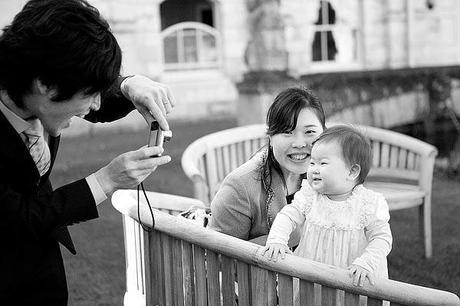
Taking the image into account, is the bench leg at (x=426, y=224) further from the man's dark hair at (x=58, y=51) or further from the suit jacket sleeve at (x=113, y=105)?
the man's dark hair at (x=58, y=51)

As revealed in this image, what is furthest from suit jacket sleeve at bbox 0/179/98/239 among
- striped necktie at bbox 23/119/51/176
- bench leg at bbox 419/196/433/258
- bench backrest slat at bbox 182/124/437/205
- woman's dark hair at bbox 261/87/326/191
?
bench leg at bbox 419/196/433/258

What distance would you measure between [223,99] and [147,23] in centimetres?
A: 196

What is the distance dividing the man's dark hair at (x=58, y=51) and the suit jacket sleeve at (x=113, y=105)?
0.53 metres

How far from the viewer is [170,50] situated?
14.6 m

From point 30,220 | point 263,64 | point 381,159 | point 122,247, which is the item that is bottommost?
point 122,247

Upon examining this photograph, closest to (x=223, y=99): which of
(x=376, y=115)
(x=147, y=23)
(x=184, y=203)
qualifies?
(x=147, y=23)

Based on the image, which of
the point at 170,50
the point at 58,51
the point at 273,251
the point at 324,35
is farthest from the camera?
the point at 324,35

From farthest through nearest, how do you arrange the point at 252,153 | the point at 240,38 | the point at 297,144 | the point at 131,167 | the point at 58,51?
the point at 240,38 < the point at 252,153 < the point at 297,144 < the point at 131,167 < the point at 58,51

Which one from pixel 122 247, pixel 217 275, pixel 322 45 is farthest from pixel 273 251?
pixel 322 45

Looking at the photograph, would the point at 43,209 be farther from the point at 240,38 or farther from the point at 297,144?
the point at 240,38

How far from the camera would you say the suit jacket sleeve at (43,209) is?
77.2 inches

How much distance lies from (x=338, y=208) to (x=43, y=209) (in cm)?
106

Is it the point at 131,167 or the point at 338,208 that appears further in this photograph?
the point at 338,208

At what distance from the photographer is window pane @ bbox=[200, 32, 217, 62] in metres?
14.7
